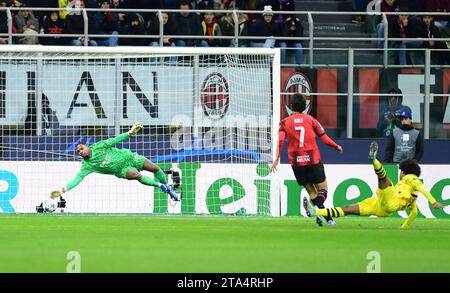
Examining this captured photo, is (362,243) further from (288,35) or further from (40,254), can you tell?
(288,35)

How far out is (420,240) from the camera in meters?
15.7

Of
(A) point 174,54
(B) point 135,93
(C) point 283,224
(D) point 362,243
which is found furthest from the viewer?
(B) point 135,93

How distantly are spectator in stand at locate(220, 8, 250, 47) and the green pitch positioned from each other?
862cm

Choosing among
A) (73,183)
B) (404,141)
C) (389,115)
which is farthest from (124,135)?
(389,115)

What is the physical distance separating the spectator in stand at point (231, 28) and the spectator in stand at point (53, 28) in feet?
11.4

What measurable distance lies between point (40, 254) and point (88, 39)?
14.5 meters

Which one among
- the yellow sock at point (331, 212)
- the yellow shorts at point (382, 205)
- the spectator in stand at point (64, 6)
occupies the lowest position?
the yellow sock at point (331, 212)

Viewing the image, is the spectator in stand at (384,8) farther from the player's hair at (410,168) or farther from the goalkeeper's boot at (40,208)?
the player's hair at (410,168)

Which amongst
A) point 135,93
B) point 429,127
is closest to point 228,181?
point 135,93

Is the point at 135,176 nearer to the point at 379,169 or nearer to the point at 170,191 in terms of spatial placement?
the point at 170,191

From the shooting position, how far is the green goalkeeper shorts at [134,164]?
75.3 feet

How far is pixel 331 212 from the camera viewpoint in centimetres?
1792

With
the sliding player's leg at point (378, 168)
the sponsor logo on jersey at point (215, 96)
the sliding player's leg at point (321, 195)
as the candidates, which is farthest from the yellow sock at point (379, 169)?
the sponsor logo on jersey at point (215, 96)

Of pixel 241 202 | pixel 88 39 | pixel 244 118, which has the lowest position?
pixel 241 202
